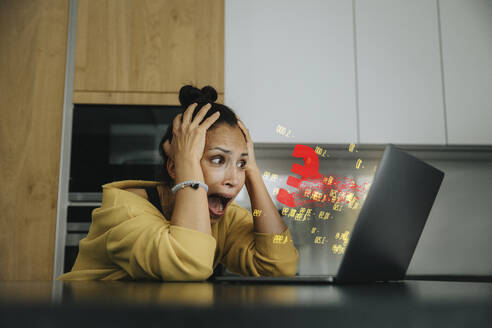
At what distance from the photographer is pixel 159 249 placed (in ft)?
2.26

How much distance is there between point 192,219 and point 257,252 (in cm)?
37

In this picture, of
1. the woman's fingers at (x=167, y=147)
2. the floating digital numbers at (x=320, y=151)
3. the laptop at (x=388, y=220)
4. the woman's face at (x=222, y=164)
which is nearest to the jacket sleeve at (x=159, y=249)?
the laptop at (x=388, y=220)

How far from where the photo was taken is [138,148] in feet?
6.01

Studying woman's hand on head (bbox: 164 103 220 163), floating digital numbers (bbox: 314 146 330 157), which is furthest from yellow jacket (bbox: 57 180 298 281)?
floating digital numbers (bbox: 314 146 330 157)

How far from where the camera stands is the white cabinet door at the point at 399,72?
1976 mm

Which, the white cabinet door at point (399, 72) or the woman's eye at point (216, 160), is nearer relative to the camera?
the woman's eye at point (216, 160)

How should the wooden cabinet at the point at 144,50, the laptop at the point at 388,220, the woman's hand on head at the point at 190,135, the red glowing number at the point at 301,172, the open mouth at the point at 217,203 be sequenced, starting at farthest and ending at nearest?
the red glowing number at the point at 301,172
the wooden cabinet at the point at 144,50
the open mouth at the point at 217,203
the woman's hand on head at the point at 190,135
the laptop at the point at 388,220

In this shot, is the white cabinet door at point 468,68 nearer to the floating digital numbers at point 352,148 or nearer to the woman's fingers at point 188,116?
the floating digital numbers at point 352,148

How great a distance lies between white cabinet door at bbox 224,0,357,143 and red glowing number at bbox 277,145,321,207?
194mm

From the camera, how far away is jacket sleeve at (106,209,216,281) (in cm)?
69

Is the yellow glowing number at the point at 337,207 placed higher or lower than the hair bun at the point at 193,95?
lower

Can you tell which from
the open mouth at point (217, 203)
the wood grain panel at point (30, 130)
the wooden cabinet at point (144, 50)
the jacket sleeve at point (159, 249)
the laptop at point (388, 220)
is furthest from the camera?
the wooden cabinet at point (144, 50)

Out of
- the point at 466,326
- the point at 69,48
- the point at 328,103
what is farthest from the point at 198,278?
the point at 69,48

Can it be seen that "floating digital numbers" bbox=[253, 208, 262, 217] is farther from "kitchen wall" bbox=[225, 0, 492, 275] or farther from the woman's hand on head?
"kitchen wall" bbox=[225, 0, 492, 275]
